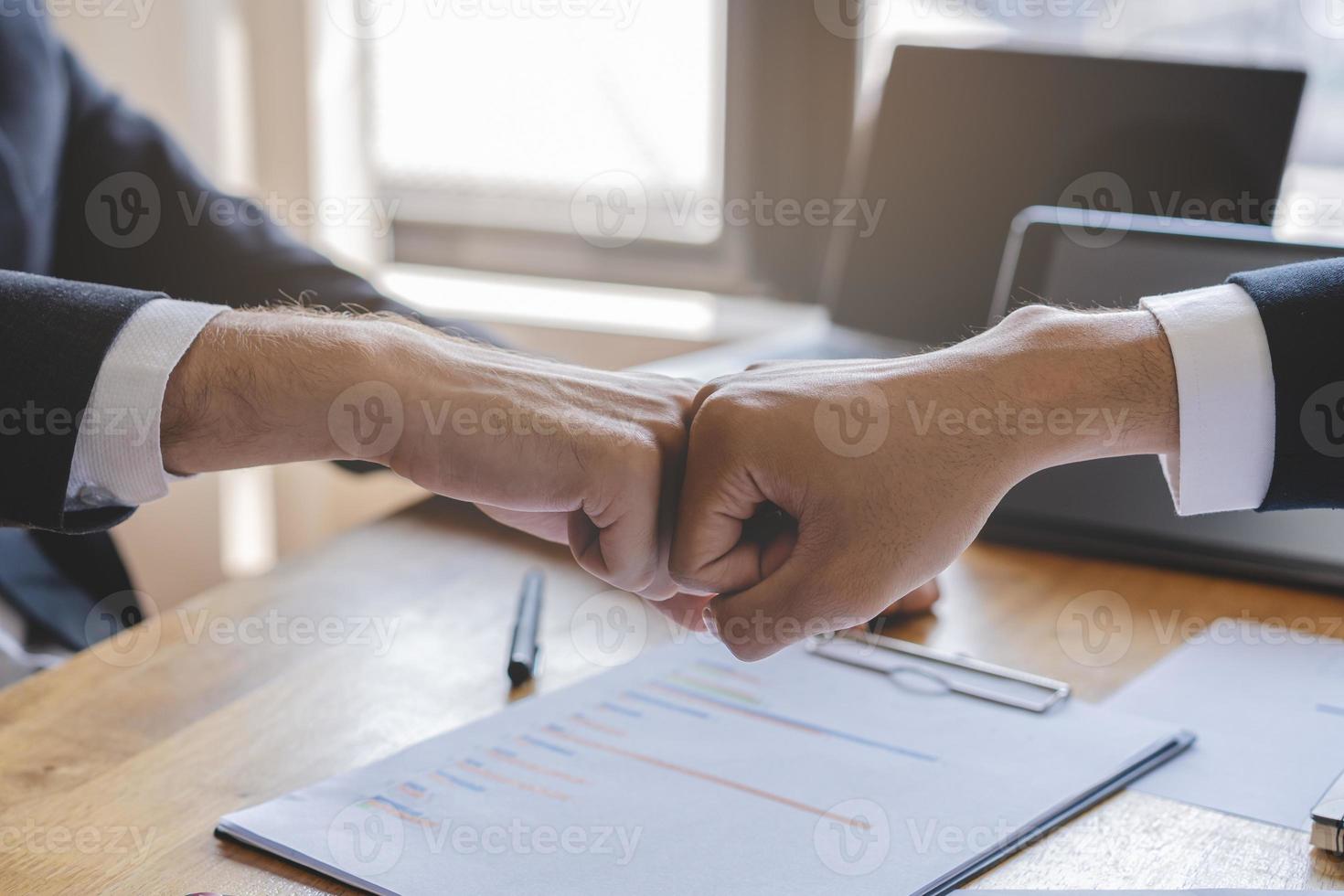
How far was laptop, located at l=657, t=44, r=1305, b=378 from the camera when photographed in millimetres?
1269

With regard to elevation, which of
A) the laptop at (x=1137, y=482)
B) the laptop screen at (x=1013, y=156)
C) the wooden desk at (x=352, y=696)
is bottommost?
the wooden desk at (x=352, y=696)

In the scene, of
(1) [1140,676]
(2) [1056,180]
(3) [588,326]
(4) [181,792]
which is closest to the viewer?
(4) [181,792]

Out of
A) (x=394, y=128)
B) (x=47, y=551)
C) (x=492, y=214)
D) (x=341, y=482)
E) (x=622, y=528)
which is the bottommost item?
(x=341, y=482)

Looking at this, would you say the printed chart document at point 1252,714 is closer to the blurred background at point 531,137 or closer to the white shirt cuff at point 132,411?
the white shirt cuff at point 132,411

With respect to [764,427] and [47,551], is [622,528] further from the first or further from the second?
[47,551]

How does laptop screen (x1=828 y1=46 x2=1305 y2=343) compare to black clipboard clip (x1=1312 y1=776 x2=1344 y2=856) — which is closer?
black clipboard clip (x1=1312 y1=776 x2=1344 y2=856)

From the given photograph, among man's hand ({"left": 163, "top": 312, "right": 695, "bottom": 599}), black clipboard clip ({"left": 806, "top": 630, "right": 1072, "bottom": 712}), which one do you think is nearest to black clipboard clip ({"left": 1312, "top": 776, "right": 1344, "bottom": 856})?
black clipboard clip ({"left": 806, "top": 630, "right": 1072, "bottom": 712})

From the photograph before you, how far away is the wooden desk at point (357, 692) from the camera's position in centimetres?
65

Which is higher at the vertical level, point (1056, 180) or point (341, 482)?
point (1056, 180)

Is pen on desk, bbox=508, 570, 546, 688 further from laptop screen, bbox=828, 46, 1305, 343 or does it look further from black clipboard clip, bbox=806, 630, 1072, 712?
laptop screen, bbox=828, 46, 1305, 343

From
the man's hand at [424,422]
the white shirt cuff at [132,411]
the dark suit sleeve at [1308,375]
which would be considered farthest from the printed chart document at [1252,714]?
the white shirt cuff at [132,411]

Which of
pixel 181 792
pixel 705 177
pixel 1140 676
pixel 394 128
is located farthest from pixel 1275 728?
pixel 394 128

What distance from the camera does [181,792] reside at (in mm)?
711

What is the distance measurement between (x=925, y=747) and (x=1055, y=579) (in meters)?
0.36
